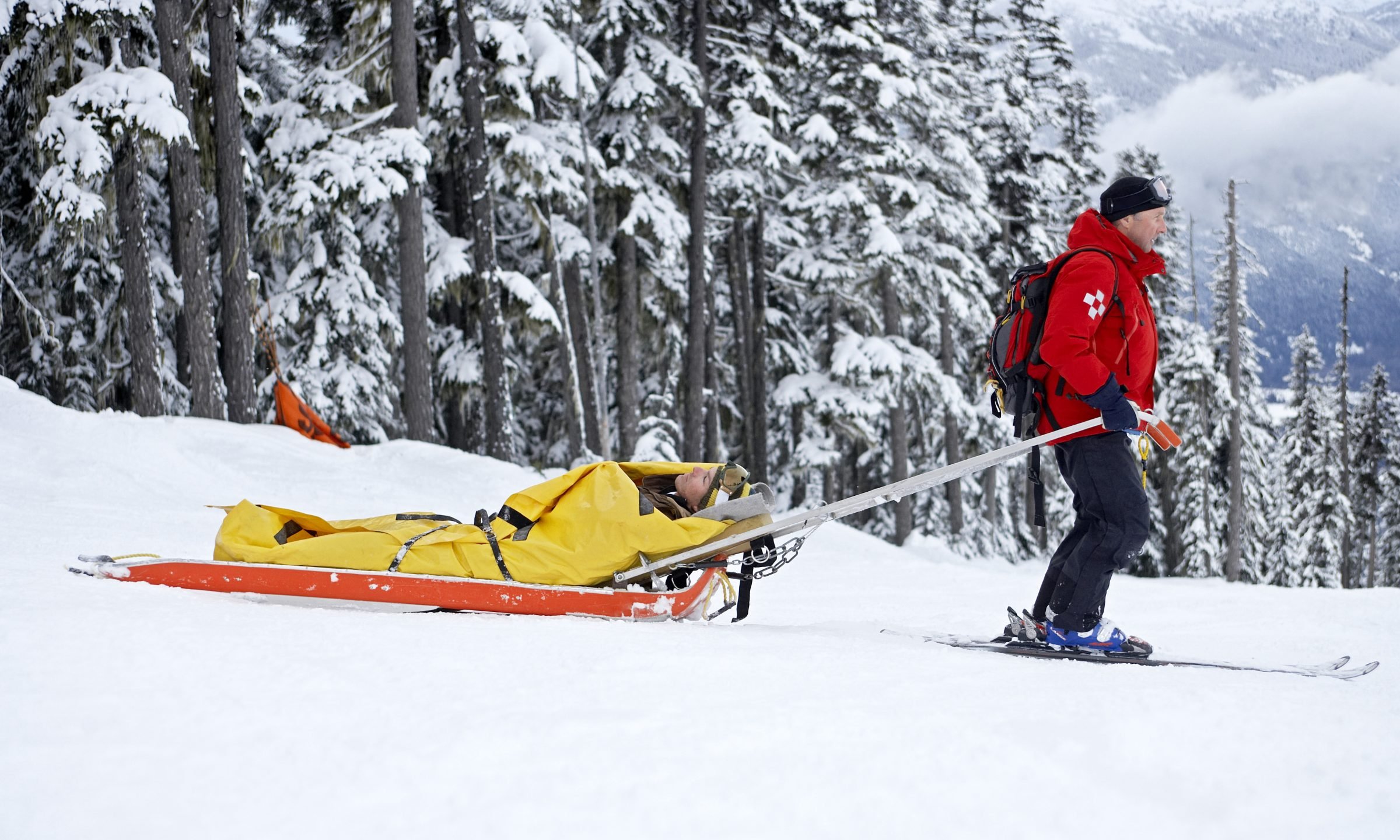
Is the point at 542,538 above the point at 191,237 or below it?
below

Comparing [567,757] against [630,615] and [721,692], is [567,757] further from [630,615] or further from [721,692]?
[630,615]

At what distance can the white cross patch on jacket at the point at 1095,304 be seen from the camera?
375 cm

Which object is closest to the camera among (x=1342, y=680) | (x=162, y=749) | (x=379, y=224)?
(x=162, y=749)

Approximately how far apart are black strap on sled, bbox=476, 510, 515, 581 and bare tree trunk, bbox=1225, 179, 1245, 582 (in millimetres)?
20607

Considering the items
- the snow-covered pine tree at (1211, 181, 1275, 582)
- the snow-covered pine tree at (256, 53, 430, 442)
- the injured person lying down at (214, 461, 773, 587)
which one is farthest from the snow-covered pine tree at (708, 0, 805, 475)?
the injured person lying down at (214, 461, 773, 587)

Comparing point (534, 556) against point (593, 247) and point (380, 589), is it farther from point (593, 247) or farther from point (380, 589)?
point (593, 247)

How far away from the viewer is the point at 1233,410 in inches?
882

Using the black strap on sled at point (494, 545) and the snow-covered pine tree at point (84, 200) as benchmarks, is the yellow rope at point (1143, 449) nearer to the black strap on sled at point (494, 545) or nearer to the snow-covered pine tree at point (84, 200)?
the black strap on sled at point (494, 545)

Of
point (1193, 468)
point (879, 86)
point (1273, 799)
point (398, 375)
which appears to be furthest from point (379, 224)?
point (1193, 468)

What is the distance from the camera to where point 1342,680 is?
367 cm

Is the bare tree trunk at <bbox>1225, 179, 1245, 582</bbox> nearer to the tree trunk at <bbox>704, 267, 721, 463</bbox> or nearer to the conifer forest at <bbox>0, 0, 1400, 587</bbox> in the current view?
the conifer forest at <bbox>0, 0, 1400, 587</bbox>

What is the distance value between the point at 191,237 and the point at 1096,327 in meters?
10.9

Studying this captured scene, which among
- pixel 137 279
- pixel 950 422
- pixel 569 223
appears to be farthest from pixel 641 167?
pixel 950 422

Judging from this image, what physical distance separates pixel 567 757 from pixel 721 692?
73cm
